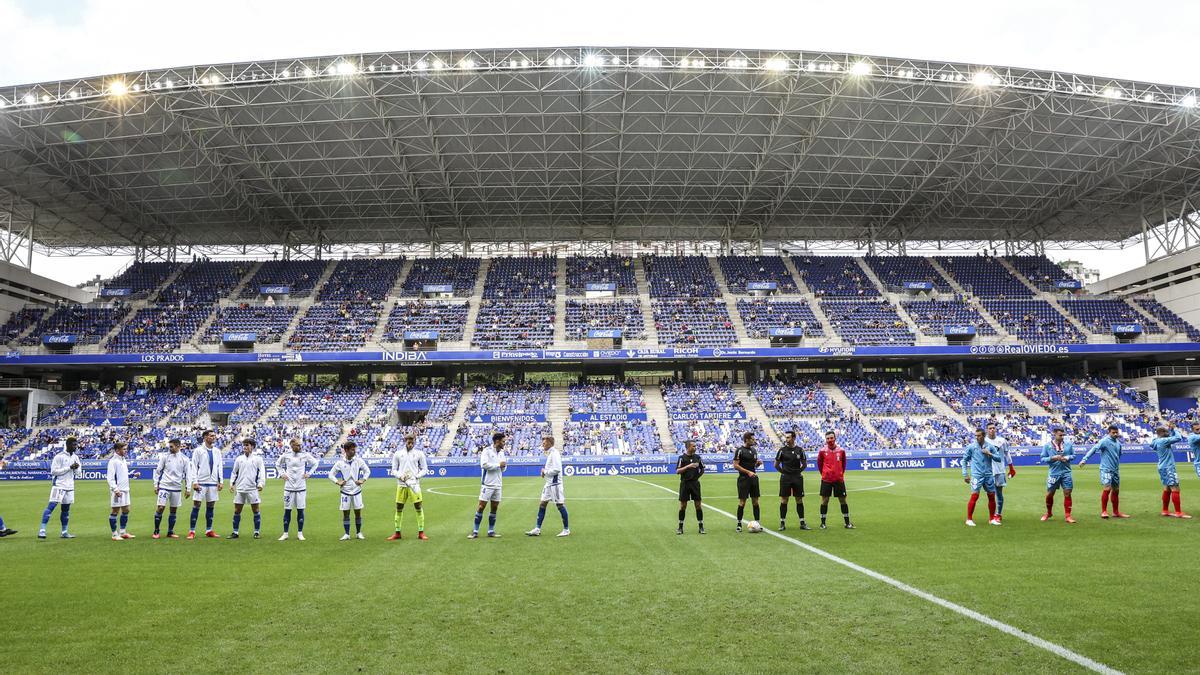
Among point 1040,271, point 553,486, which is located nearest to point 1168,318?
point 1040,271

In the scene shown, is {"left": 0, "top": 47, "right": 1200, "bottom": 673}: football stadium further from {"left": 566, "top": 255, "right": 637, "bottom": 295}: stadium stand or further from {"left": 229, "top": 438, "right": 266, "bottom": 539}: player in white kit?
{"left": 566, "top": 255, "right": 637, "bottom": 295}: stadium stand

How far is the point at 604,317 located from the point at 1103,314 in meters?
36.7

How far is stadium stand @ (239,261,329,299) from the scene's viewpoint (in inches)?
2255

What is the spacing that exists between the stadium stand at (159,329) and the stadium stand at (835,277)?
46.3 meters

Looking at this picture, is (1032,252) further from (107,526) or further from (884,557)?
(107,526)

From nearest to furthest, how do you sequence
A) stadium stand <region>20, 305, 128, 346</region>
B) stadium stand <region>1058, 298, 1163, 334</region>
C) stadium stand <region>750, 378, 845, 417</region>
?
1. stadium stand <region>750, 378, 845, 417</region>
2. stadium stand <region>20, 305, 128, 346</region>
3. stadium stand <region>1058, 298, 1163, 334</region>

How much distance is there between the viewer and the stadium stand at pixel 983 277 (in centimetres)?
5688

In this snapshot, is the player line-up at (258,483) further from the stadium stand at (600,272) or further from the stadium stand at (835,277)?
the stadium stand at (835,277)

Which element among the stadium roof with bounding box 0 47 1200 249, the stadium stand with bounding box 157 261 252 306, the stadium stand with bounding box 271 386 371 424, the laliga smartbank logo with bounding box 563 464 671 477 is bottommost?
the laliga smartbank logo with bounding box 563 464 671 477

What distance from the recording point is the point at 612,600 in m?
7.87

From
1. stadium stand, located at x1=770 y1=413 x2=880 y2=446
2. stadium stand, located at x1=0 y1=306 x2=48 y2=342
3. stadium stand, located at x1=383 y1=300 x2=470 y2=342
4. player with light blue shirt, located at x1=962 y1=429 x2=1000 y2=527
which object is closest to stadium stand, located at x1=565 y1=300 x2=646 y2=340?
stadium stand, located at x1=383 y1=300 x2=470 y2=342

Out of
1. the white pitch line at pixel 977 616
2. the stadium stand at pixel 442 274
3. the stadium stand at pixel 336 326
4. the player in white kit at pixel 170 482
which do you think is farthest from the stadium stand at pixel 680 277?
the white pitch line at pixel 977 616

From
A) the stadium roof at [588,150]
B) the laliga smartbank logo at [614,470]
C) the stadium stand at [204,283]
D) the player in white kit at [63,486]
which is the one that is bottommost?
the laliga smartbank logo at [614,470]

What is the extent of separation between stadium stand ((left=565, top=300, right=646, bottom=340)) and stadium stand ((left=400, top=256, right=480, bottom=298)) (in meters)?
8.89
